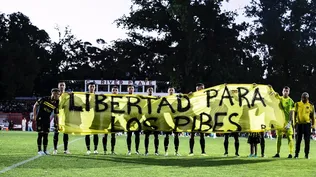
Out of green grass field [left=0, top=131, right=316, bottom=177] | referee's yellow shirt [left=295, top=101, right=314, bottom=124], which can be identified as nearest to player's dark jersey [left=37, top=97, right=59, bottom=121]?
green grass field [left=0, top=131, right=316, bottom=177]

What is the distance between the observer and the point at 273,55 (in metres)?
74.5

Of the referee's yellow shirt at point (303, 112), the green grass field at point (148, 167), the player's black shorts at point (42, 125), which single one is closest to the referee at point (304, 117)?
the referee's yellow shirt at point (303, 112)

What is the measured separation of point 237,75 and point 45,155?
5090cm

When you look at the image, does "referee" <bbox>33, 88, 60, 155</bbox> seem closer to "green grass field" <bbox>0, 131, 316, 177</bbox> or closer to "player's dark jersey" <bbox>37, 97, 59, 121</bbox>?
"player's dark jersey" <bbox>37, 97, 59, 121</bbox>

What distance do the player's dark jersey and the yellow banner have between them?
0.29m

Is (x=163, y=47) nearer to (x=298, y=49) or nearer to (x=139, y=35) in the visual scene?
(x=139, y=35)

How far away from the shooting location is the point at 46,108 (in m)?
17.6

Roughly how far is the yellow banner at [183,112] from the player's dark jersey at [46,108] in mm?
291

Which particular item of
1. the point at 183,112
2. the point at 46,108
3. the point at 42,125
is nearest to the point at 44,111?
the point at 46,108

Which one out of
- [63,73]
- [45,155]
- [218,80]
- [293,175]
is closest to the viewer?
[293,175]

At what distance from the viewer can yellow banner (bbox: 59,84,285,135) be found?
57.5 feet

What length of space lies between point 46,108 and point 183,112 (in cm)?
425

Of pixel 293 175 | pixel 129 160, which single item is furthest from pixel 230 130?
pixel 293 175

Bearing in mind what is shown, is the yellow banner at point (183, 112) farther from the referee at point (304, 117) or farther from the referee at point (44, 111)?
the referee at point (304, 117)
